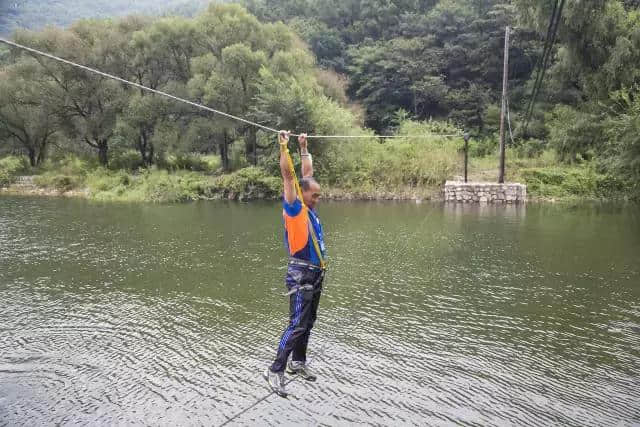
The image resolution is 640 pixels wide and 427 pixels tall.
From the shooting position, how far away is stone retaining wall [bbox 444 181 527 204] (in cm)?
2006

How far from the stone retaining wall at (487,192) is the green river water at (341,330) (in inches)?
303

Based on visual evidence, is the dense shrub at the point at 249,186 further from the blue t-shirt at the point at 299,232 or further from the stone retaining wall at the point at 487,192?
the blue t-shirt at the point at 299,232

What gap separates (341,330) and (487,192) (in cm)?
1571

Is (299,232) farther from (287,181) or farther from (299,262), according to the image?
(287,181)

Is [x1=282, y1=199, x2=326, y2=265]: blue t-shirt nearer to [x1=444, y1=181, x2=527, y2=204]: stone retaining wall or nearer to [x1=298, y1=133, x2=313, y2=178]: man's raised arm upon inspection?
[x1=298, y1=133, x2=313, y2=178]: man's raised arm

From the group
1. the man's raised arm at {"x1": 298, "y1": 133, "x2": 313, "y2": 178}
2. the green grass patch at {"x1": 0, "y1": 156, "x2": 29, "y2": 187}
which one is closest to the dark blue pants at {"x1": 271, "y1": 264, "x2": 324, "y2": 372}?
the man's raised arm at {"x1": 298, "y1": 133, "x2": 313, "y2": 178}

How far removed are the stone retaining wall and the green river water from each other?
7696 mm

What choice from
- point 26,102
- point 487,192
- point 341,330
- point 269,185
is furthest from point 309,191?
point 26,102

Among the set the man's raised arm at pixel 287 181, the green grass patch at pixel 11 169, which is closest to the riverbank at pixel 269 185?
the green grass patch at pixel 11 169

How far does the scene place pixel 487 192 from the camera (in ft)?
66.3

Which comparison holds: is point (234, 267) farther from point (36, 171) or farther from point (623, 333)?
point (36, 171)

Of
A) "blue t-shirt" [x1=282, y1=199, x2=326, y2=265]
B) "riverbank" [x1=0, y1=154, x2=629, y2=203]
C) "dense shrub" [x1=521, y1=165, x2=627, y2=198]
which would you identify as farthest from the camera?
"riverbank" [x1=0, y1=154, x2=629, y2=203]

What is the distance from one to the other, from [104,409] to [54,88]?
2923 cm

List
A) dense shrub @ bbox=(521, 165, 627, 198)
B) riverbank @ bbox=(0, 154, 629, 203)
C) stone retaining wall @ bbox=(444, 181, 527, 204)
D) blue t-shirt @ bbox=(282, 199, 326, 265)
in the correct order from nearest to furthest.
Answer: blue t-shirt @ bbox=(282, 199, 326, 265) < stone retaining wall @ bbox=(444, 181, 527, 204) < dense shrub @ bbox=(521, 165, 627, 198) < riverbank @ bbox=(0, 154, 629, 203)
